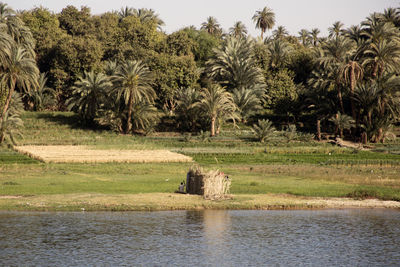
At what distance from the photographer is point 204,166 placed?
1950 inches

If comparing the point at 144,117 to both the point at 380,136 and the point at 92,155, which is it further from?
the point at 380,136

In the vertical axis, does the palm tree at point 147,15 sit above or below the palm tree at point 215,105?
above

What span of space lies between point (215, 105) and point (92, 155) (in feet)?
84.2

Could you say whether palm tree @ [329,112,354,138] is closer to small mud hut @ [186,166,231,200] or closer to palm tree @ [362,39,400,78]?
palm tree @ [362,39,400,78]

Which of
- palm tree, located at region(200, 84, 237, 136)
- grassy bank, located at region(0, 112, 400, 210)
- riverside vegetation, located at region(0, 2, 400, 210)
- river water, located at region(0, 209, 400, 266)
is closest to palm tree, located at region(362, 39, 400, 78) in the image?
riverside vegetation, located at region(0, 2, 400, 210)

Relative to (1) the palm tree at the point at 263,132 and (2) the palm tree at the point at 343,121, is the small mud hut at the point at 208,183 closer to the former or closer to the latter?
(1) the palm tree at the point at 263,132

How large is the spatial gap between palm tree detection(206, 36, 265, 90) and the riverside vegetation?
0.21 metres

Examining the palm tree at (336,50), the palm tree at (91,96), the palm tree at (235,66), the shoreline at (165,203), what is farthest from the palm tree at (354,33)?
the shoreline at (165,203)

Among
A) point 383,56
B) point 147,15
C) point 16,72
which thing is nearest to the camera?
point 16,72

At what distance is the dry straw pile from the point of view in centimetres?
5203

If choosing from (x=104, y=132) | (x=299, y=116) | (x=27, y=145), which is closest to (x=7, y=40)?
(x=27, y=145)

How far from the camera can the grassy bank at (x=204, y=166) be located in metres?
32.7

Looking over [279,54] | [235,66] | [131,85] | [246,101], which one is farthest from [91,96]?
[279,54]

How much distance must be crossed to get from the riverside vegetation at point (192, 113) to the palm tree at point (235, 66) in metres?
0.21
